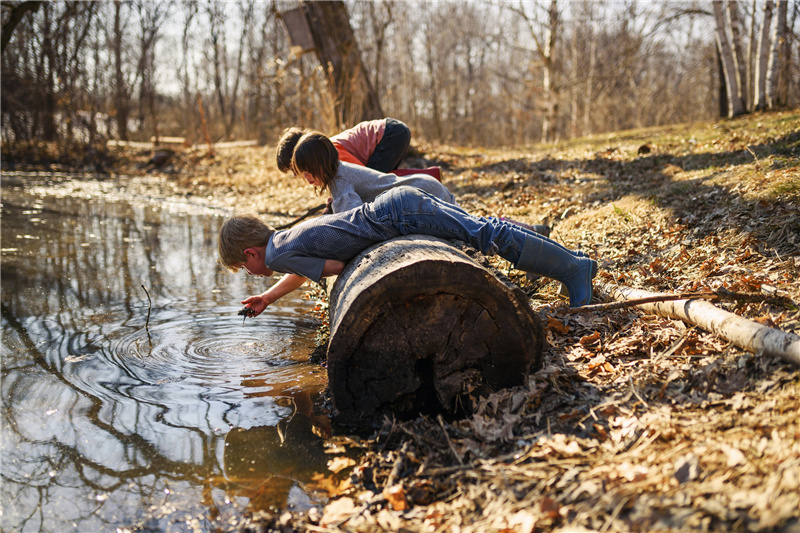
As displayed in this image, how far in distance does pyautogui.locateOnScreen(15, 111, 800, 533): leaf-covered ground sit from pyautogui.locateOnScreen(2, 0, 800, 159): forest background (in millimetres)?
7887

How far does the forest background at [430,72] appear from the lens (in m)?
13.0

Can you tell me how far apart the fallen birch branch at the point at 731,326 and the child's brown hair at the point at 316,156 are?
2335mm

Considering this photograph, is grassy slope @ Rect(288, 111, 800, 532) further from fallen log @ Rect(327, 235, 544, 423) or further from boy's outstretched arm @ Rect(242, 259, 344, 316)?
boy's outstretched arm @ Rect(242, 259, 344, 316)

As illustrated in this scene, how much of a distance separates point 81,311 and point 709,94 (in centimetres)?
2443

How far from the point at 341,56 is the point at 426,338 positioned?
403 inches

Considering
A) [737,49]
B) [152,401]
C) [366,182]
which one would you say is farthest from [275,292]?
[737,49]

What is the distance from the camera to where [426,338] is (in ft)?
9.66

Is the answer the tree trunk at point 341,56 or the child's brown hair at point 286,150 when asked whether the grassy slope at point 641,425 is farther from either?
the tree trunk at point 341,56

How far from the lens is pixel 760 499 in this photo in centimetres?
171

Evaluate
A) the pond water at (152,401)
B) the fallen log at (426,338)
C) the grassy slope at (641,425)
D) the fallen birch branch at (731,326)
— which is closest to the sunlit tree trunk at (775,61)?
the grassy slope at (641,425)

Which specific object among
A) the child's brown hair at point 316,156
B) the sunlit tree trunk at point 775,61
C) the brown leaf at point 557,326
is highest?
the sunlit tree trunk at point 775,61

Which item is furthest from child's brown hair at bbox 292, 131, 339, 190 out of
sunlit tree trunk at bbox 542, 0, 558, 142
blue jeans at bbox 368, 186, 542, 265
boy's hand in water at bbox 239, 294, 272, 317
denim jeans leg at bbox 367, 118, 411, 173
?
sunlit tree trunk at bbox 542, 0, 558, 142

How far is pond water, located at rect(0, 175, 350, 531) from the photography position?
2.55 metres

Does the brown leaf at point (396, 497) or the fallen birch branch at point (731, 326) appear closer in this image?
the brown leaf at point (396, 497)
